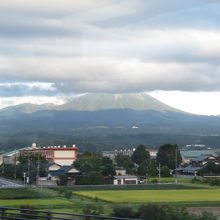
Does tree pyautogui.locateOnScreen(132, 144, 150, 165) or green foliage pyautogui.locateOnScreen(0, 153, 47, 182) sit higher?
tree pyautogui.locateOnScreen(132, 144, 150, 165)

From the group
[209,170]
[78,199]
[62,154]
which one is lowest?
[78,199]

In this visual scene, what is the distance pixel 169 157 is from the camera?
77938mm

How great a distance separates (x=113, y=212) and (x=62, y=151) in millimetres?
69924

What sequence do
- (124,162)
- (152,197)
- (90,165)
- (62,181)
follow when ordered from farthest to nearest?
(124,162)
(90,165)
(62,181)
(152,197)

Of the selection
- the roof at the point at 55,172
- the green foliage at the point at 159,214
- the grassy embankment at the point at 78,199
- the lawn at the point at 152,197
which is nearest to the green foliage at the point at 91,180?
the roof at the point at 55,172

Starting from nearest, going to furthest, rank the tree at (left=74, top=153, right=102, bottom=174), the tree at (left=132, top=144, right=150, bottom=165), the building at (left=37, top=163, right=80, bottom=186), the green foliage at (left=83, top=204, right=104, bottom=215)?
the green foliage at (left=83, top=204, right=104, bottom=215) < the building at (left=37, top=163, right=80, bottom=186) < the tree at (left=74, top=153, right=102, bottom=174) < the tree at (left=132, top=144, right=150, bottom=165)

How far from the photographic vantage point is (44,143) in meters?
108

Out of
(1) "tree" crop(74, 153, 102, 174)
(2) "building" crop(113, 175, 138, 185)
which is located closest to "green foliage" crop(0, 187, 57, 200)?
(2) "building" crop(113, 175, 138, 185)

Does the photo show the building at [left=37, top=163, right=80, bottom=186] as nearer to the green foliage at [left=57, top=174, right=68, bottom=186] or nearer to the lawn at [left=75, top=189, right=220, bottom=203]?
the green foliage at [left=57, top=174, right=68, bottom=186]

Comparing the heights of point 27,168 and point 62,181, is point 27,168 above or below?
above

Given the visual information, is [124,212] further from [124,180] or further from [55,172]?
[55,172]

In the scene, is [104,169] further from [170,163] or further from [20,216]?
[20,216]

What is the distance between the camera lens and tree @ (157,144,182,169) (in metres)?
78.0

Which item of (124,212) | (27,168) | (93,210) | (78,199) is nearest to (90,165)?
(27,168)
